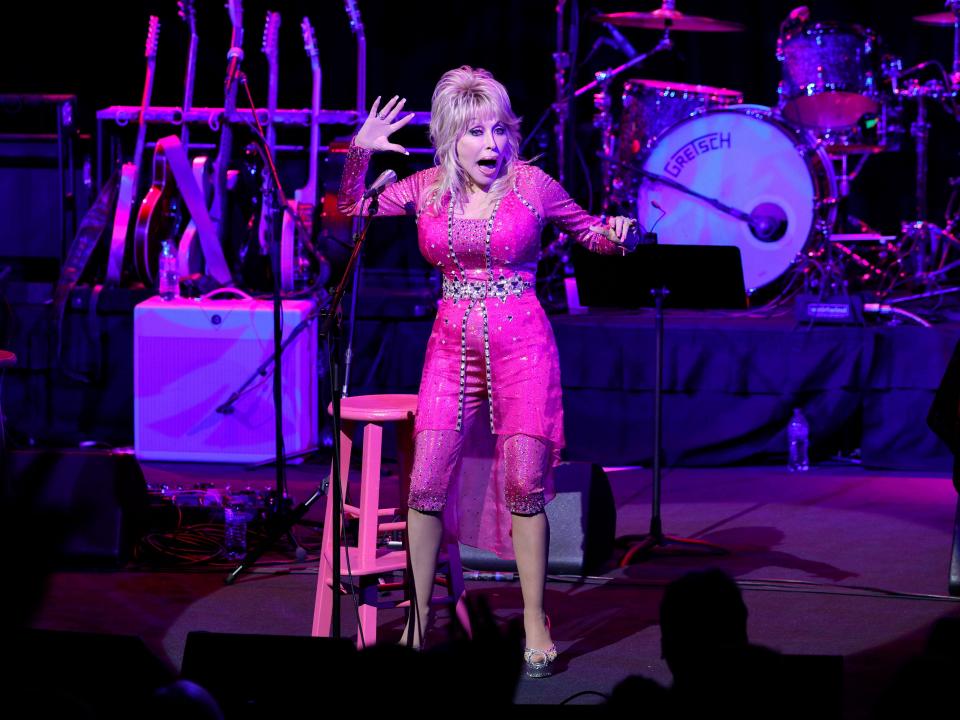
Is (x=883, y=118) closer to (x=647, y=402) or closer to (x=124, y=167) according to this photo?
(x=647, y=402)

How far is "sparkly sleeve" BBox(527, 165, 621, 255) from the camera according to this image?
442 centimetres

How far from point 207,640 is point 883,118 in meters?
7.33

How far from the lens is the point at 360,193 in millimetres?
4426

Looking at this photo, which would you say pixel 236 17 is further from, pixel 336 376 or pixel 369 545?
pixel 336 376

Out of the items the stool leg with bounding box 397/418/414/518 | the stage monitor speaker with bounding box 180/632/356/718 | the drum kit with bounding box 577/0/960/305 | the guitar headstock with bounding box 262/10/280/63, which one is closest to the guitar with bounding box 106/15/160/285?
the guitar headstock with bounding box 262/10/280/63

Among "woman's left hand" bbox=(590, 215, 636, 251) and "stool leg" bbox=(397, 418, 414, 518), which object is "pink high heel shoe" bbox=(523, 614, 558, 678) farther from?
"woman's left hand" bbox=(590, 215, 636, 251)

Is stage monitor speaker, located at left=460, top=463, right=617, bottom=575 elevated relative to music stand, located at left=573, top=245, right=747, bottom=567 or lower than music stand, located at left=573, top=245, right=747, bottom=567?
lower

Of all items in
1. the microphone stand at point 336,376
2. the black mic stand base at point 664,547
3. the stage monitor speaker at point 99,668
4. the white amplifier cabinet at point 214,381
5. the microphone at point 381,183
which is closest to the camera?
the stage monitor speaker at point 99,668

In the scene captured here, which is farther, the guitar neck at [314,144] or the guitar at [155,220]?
the guitar neck at [314,144]

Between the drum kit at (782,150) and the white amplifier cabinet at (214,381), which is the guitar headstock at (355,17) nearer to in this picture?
the drum kit at (782,150)

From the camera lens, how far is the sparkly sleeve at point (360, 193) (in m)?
4.42

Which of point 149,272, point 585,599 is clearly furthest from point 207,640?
point 149,272

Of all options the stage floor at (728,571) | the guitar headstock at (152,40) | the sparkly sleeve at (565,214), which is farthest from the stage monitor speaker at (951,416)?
the guitar headstock at (152,40)

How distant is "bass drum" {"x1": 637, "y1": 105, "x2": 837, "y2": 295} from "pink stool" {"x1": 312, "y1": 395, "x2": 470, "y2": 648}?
458 cm
